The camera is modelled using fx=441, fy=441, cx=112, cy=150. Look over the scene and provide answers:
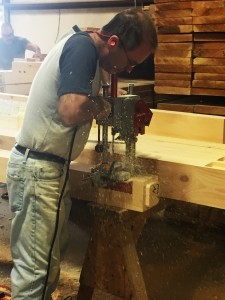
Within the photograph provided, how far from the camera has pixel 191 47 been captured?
380 cm

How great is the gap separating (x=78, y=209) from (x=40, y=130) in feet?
5.71

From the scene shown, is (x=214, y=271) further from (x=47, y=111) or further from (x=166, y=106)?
(x=47, y=111)

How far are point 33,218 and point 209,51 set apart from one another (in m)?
2.31

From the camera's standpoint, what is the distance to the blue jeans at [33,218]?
2123mm

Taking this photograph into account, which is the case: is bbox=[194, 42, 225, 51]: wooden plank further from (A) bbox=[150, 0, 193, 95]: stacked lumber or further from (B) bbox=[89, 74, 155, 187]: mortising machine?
(B) bbox=[89, 74, 155, 187]: mortising machine

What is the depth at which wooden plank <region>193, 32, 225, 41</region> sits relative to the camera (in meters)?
3.67

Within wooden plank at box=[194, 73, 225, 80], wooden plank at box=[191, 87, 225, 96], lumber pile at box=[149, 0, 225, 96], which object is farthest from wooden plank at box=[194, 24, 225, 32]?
wooden plank at box=[191, 87, 225, 96]

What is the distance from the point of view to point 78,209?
3.74 m

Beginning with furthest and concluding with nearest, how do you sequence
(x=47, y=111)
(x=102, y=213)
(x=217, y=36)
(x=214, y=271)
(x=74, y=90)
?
(x=217, y=36)
(x=214, y=271)
(x=102, y=213)
(x=47, y=111)
(x=74, y=90)

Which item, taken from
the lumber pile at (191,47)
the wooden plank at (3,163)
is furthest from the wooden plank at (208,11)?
the wooden plank at (3,163)

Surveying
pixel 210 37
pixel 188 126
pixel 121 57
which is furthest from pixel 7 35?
pixel 121 57

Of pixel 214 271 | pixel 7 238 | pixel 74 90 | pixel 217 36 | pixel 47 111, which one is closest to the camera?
pixel 74 90

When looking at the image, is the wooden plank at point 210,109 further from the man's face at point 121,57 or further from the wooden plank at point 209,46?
the man's face at point 121,57

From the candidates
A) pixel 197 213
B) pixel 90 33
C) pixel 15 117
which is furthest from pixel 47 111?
pixel 197 213
